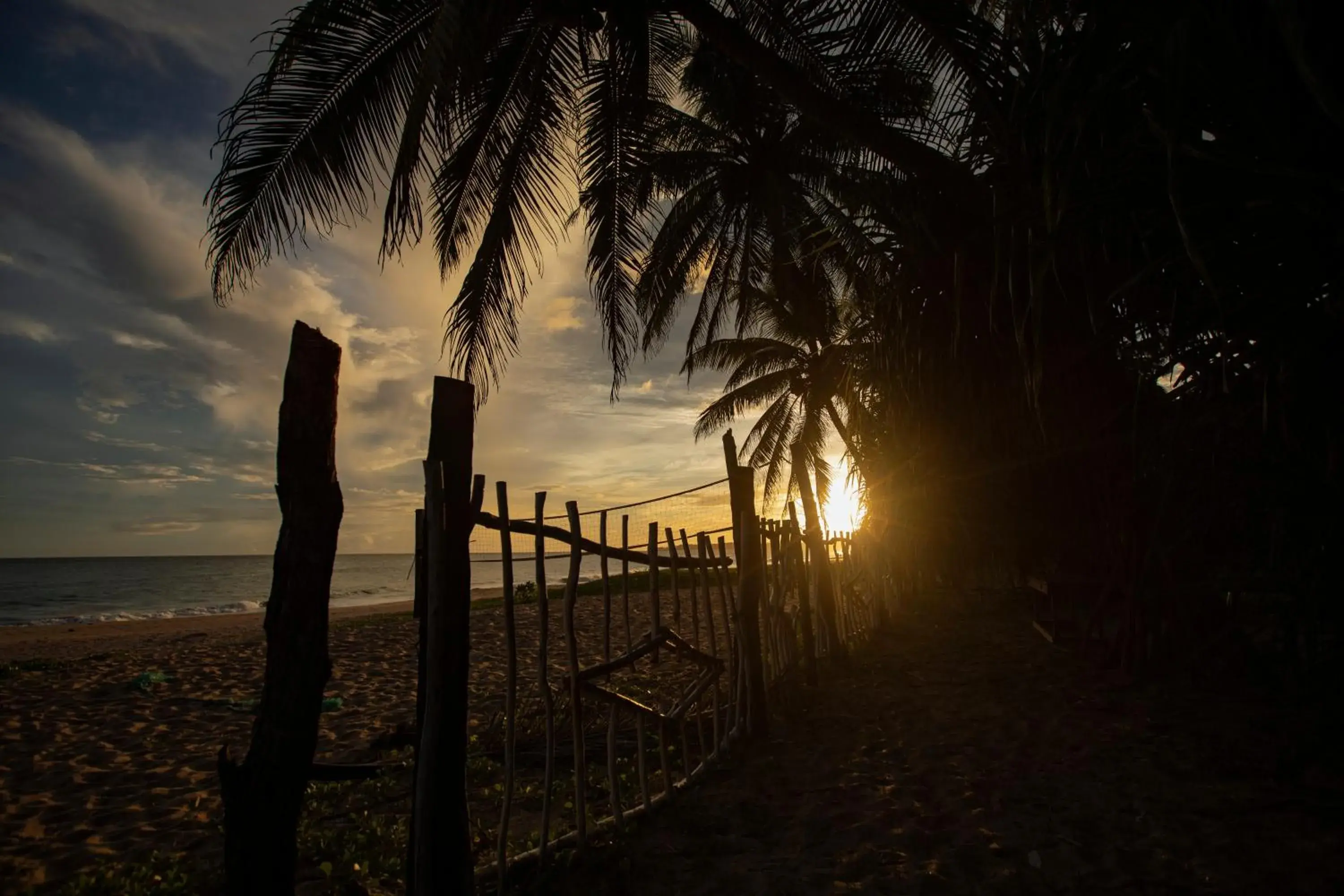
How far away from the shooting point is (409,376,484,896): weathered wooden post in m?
2.40

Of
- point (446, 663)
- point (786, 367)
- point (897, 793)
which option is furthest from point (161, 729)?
point (786, 367)

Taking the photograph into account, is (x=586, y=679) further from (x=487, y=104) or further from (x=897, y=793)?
(x=487, y=104)

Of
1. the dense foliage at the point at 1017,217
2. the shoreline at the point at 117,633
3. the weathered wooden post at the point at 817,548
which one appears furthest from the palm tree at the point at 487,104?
the shoreline at the point at 117,633

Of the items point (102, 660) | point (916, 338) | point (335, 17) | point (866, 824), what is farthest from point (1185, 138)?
point (102, 660)

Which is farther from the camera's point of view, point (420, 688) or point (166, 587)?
point (166, 587)

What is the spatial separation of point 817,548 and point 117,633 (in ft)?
58.7

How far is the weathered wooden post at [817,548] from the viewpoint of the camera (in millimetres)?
6488

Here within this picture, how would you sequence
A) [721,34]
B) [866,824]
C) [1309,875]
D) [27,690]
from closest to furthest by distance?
1. [1309,875]
2. [866,824]
3. [721,34]
4. [27,690]

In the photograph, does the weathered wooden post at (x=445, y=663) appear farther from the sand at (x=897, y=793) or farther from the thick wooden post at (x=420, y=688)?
the sand at (x=897, y=793)

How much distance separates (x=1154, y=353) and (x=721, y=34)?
10.5ft

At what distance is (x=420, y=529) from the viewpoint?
10.1ft

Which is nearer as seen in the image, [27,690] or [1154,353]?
[1154,353]

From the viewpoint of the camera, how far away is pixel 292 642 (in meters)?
2.28

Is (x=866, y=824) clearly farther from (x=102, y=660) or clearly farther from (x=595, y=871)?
(x=102, y=660)
